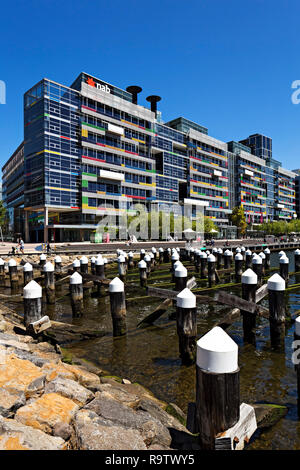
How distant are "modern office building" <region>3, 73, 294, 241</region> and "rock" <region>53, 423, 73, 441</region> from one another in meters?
49.7

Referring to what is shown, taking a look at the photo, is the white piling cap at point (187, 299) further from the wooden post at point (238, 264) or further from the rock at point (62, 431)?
the wooden post at point (238, 264)

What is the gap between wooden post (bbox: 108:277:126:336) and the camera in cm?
909

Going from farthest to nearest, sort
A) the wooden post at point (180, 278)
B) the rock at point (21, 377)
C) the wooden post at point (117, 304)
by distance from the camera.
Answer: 1. the wooden post at point (180, 278)
2. the wooden post at point (117, 304)
3. the rock at point (21, 377)

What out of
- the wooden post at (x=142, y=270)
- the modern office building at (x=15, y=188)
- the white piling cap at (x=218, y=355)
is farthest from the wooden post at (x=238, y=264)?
the modern office building at (x=15, y=188)

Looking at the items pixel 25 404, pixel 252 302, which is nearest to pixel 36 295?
pixel 25 404

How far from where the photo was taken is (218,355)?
300 cm

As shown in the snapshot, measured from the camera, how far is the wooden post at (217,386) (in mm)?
3004

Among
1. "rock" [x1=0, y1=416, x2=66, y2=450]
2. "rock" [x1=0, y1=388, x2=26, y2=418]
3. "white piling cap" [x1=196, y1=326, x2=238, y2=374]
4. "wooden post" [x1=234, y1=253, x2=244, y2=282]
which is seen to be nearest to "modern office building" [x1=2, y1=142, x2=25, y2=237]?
"wooden post" [x1=234, y1=253, x2=244, y2=282]

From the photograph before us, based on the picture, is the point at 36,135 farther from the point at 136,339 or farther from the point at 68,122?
the point at 136,339

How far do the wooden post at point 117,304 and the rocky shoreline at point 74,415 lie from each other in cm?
374

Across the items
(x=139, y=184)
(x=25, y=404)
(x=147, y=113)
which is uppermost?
(x=147, y=113)

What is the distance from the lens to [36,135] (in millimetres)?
50531

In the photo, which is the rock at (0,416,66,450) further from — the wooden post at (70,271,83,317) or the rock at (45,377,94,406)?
the wooden post at (70,271,83,317)

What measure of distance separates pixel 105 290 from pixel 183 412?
41.8 feet
